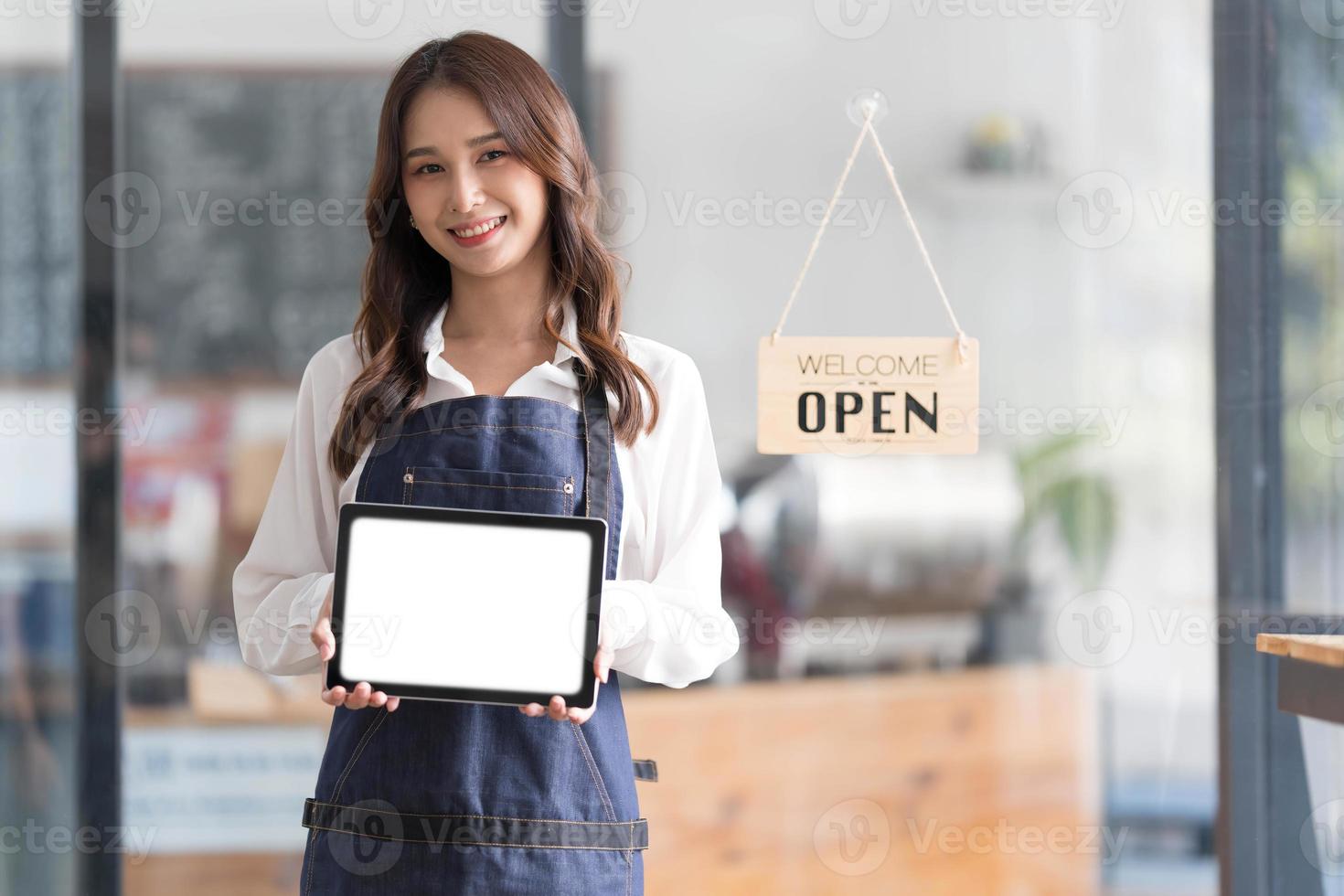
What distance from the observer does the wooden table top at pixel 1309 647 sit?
1318mm

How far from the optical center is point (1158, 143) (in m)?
1.94

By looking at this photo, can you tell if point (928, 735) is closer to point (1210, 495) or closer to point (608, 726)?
point (1210, 495)

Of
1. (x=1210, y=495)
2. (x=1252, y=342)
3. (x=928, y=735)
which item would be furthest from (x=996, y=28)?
(x=928, y=735)

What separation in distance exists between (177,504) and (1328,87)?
199cm

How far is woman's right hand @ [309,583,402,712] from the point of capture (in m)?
1.16

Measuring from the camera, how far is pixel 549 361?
1.40 metres

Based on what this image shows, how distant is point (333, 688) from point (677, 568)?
1.26ft
